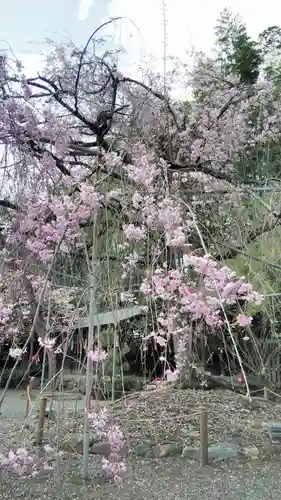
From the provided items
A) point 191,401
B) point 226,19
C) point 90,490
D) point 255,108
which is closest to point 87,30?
point 255,108

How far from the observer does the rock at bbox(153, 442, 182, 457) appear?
4.08 m

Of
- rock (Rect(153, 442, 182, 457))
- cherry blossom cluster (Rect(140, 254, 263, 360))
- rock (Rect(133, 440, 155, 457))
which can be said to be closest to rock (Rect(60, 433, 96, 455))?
rock (Rect(133, 440, 155, 457))

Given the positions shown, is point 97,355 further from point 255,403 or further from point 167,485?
A: point 255,403

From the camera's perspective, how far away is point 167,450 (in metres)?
4.10

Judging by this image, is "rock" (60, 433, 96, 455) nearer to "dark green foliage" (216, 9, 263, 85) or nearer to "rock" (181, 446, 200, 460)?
"rock" (181, 446, 200, 460)

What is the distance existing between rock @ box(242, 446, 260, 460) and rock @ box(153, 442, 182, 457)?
0.51m

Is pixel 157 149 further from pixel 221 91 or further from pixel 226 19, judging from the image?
pixel 226 19

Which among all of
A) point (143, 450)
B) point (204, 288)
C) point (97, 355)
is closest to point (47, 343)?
point (97, 355)

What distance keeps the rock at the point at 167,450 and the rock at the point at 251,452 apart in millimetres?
512

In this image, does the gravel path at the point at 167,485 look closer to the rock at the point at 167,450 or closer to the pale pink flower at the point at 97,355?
the rock at the point at 167,450

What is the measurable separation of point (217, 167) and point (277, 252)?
804 millimetres

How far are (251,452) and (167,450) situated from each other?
66cm

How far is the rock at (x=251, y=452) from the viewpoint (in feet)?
13.3

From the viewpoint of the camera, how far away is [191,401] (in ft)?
16.6
